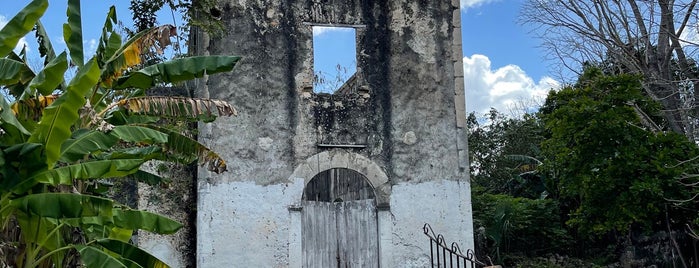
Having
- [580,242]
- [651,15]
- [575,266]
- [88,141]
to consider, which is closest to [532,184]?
[580,242]

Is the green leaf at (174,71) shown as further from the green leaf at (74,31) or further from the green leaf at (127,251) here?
the green leaf at (127,251)

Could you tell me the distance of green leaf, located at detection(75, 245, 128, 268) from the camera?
23.2 feet

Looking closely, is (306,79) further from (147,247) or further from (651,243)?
(651,243)

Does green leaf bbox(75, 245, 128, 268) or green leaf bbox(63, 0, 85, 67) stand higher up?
green leaf bbox(63, 0, 85, 67)

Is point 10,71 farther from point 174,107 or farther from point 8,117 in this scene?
point 174,107

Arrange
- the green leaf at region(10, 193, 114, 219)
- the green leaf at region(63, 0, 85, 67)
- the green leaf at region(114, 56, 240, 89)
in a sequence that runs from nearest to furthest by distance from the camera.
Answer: the green leaf at region(10, 193, 114, 219), the green leaf at region(63, 0, 85, 67), the green leaf at region(114, 56, 240, 89)

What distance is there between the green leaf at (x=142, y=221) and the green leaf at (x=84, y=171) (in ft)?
1.39

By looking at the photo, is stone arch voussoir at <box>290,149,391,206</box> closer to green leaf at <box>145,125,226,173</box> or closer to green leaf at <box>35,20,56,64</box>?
green leaf at <box>145,125,226,173</box>

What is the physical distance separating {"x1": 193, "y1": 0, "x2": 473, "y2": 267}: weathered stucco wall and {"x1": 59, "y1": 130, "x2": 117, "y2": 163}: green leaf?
376cm

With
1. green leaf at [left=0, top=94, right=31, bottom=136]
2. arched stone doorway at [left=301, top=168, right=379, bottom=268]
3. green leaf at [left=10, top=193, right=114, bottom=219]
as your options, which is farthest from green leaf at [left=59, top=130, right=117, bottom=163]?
arched stone doorway at [left=301, top=168, right=379, bottom=268]

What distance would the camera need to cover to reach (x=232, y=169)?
452 inches

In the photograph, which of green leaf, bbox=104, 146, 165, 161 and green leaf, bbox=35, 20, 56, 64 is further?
green leaf, bbox=35, 20, 56, 64

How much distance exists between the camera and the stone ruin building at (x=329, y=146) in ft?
37.6

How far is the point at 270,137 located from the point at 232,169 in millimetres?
746
